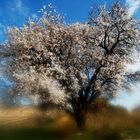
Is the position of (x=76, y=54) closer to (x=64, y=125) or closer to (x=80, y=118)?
(x=80, y=118)

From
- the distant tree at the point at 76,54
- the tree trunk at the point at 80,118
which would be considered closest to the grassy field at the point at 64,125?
the tree trunk at the point at 80,118

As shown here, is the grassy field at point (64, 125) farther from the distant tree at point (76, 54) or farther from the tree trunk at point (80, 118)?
the distant tree at point (76, 54)

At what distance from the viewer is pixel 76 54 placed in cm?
4028

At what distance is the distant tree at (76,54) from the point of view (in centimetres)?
3766

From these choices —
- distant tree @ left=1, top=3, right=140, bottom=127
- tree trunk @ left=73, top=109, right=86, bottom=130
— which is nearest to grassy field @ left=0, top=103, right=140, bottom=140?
tree trunk @ left=73, top=109, right=86, bottom=130

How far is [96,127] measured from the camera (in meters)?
31.6

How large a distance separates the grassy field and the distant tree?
353cm

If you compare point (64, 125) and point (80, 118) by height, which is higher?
point (80, 118)

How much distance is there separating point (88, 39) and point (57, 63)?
4.60 meters

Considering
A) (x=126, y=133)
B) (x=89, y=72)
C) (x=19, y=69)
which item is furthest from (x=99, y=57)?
(x=126, y=133)

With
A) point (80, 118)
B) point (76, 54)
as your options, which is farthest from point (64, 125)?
point (76, 54)

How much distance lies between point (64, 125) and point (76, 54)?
1166 centimetres

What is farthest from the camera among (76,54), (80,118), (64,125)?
(76,54)

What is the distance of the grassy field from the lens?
2483 centimetres
